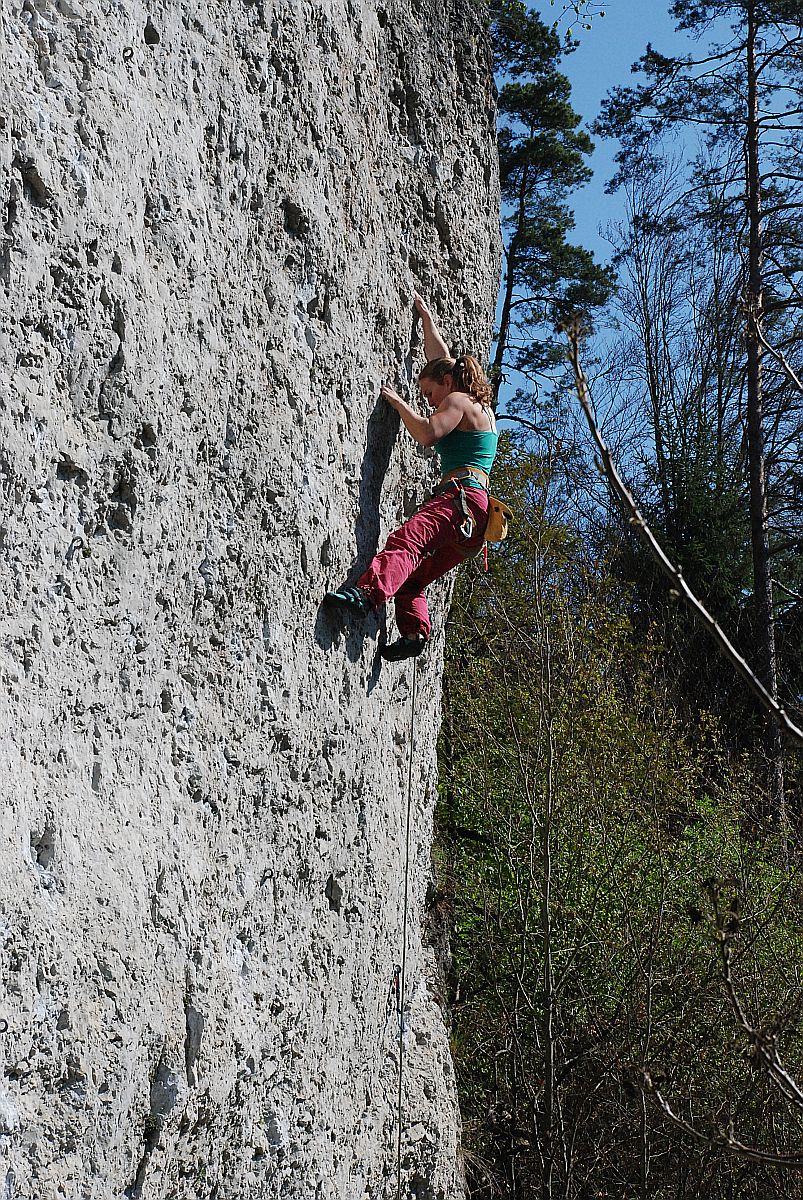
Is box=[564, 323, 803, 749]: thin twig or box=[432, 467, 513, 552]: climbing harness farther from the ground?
box=[432, 467, 513, 552]: climbing harness

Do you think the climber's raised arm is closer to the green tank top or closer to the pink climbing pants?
the green tank top

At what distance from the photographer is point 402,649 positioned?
165 inches

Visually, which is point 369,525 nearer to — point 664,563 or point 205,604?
point 205,604

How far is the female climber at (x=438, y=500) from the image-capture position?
410 cm

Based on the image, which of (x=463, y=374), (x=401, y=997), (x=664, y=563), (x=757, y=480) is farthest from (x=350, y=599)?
(x=757, y=480)

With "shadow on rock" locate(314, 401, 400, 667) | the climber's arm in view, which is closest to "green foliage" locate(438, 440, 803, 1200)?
the climber's arm

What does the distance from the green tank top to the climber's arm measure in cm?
8

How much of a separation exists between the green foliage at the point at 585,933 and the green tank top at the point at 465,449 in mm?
1183

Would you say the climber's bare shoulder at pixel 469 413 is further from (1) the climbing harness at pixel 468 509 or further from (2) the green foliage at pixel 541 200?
(2) the green foliage at pixel 541 200

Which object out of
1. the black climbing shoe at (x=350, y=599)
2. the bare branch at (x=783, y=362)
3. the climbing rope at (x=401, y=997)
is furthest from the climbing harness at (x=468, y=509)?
the bare branch at (x=783, y=362)

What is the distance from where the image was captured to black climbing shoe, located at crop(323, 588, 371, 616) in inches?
148

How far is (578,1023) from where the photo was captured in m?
6.44

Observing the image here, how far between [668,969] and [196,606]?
4.59 metres

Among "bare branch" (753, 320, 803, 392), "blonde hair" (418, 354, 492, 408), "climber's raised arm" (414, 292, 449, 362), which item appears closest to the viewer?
"bare branch" (753, 320, 803, 392)
